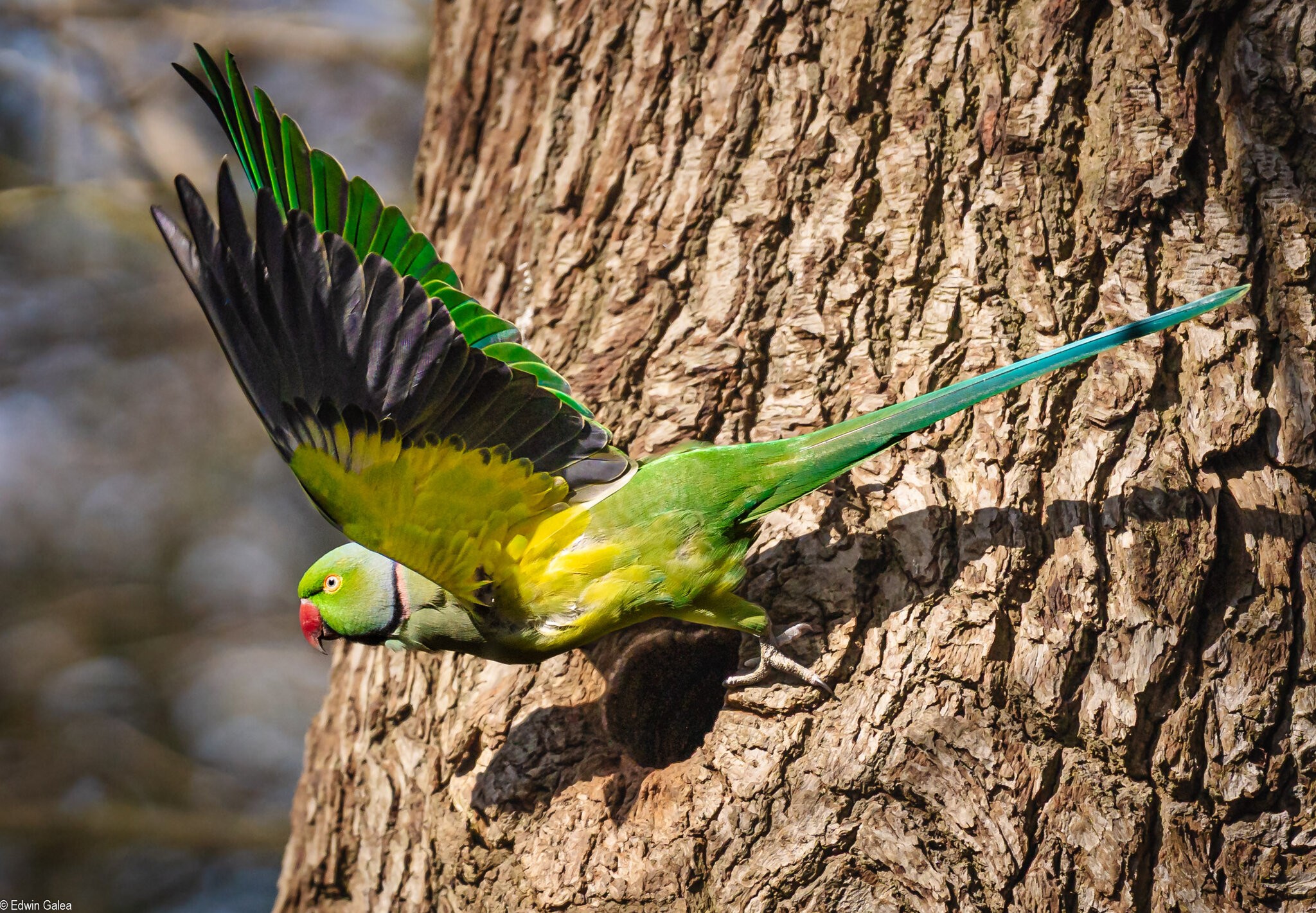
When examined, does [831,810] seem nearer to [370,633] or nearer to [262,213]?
[370,633]

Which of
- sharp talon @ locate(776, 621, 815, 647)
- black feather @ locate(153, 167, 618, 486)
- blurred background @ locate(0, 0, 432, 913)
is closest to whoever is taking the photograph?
black feather @ locate(153, 167, 618, 486)

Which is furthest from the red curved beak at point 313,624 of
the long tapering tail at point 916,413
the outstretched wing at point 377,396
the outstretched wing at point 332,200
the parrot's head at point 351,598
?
the long tapering tail at point 916,413

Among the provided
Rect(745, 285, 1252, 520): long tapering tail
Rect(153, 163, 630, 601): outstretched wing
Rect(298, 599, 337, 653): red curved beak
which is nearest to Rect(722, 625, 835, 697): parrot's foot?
Rect(745, 285, 1252, 520): long tapering tail

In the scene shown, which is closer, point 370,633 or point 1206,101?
point 1206,101

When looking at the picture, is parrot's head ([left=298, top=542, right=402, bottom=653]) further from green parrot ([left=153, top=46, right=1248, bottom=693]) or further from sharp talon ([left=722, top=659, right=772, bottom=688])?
sharp talon ([left=722, top=659, right=772, bottom=688])

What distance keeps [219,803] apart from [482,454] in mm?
6524

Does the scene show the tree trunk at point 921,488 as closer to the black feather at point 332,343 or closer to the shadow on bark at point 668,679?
the shadow on bark at point 668,679

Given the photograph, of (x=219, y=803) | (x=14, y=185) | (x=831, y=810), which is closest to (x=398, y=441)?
(x=831, y=810)

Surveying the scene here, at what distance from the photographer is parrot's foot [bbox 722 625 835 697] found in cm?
246

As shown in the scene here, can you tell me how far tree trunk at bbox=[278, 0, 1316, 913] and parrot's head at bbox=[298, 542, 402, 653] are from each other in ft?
0.93

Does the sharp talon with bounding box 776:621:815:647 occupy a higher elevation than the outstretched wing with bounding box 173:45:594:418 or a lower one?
lower

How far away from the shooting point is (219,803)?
7629 mm

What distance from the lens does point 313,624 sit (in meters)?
3.09

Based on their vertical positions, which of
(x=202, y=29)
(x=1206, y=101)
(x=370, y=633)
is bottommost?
(x=370, y=633)
